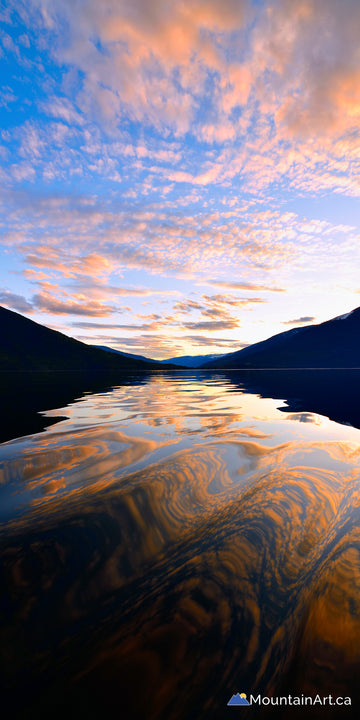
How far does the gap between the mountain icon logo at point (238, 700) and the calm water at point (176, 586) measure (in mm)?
49

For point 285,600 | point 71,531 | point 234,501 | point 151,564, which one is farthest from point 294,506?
point 71,531

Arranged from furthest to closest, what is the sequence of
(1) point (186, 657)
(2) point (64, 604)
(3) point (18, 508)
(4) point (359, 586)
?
(3) point (18, 508), (4) point (359, 586), (2) point (64, 604), (1) point (186, 657)

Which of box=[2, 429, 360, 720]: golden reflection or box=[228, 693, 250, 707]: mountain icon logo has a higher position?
box=[2, 429, 360, 720]: golden reflection

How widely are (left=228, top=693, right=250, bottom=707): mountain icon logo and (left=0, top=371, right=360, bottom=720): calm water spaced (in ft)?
0.16

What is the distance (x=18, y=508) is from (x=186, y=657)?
438 centimetres

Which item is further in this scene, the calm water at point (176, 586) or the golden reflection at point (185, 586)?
the golden reflection at point (185, 586)

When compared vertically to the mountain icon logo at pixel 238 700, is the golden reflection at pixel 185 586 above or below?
above

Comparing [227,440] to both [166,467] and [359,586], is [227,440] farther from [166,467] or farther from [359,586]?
[359,586]

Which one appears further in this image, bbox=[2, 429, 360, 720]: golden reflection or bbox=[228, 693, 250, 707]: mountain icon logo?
bbox=[2, 429, 360, 720]: golden reflection

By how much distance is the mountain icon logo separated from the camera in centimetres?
254

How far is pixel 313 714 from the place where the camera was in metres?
2.51

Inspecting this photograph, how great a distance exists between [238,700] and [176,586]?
4.07 feet

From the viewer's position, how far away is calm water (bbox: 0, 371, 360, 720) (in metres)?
2.60

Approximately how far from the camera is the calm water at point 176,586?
260 cm
